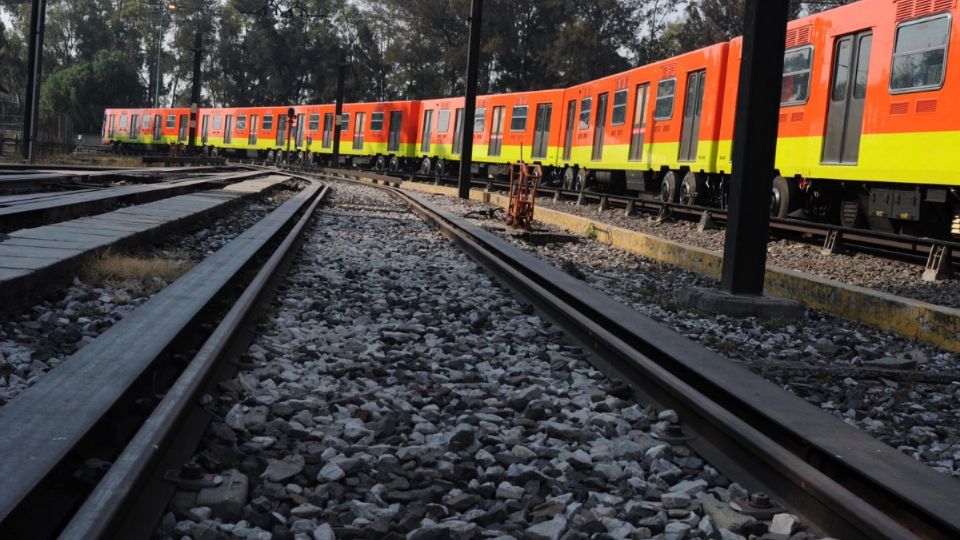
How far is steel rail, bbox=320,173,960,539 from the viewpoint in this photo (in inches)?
108

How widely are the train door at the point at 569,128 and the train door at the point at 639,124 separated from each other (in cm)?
535

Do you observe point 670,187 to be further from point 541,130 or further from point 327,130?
point 327,130

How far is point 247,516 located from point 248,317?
9.52ft

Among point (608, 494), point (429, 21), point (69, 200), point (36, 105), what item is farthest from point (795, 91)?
point (429, 21)

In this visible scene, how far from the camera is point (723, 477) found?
3.37 metres

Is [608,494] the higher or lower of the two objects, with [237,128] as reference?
lower

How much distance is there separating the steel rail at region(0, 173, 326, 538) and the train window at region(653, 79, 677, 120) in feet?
48.1

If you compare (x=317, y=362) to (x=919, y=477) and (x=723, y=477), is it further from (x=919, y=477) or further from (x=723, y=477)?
(x=919, y=477)

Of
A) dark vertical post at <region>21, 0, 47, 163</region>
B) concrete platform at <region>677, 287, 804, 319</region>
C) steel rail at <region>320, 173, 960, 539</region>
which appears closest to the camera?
steel rail at <region>320, 173, 960, 539</region>

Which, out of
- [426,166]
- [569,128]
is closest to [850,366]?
[569,128]

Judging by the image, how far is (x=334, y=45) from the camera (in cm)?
8381

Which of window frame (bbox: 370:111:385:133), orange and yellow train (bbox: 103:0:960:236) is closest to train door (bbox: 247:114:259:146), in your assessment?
window frame (bbox: 370:111:385:133)

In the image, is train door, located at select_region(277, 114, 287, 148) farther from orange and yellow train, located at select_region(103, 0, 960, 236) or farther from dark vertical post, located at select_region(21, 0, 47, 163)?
dark vertical post, located at select_region(21, 0, 47, 163)

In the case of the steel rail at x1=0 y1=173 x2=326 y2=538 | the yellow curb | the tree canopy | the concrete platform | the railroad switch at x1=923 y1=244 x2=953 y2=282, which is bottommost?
the steel rail at x1=0 y1=173 x2=326 y2=538
